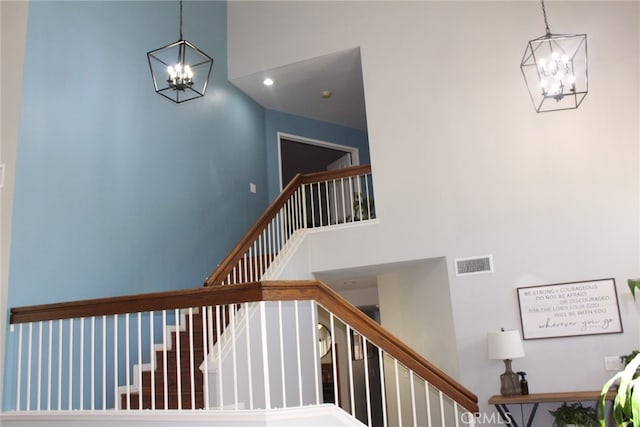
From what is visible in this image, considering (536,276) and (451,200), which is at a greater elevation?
(451,200)

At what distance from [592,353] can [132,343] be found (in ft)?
14.7

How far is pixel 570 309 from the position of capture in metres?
5.82

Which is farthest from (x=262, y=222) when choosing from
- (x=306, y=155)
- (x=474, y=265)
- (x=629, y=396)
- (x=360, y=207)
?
(x=629, y=396)

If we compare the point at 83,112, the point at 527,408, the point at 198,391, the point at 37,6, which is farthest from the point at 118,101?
the point at 527,408

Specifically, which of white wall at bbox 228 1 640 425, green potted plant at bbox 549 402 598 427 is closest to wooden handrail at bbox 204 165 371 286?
white wall at bbox 228 1 640 425

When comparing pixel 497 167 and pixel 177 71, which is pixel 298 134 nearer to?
pixel 497 167

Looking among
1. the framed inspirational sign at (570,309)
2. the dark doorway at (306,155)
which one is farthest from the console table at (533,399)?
the dark doorway at (306,155)

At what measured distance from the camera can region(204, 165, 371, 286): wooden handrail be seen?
5535 millimetres

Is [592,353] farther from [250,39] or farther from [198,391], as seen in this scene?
[250,39]

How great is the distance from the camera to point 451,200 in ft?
21.3

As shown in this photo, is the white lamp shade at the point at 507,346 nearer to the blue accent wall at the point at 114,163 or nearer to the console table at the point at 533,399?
the console table at the point at 533,399

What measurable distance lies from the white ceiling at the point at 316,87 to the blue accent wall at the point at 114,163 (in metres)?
0.81

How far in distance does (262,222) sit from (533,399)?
333 cm

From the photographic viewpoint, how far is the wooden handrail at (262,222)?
18.2 feet
